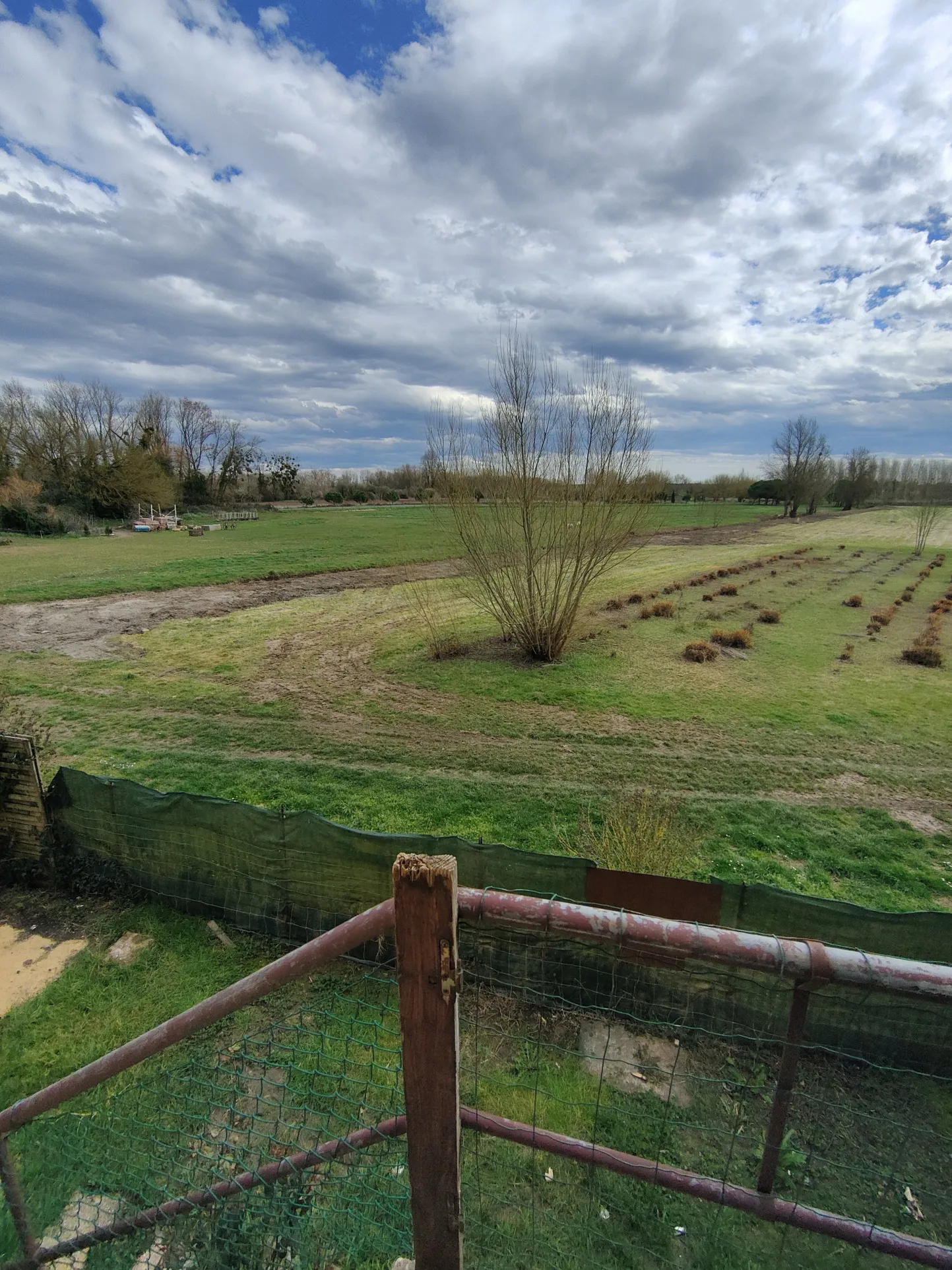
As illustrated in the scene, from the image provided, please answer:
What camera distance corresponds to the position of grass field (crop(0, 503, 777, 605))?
20562 mm

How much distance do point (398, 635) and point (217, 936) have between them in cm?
1078

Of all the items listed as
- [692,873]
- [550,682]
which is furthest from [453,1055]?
[550,682]

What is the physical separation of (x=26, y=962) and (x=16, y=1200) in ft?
9.72

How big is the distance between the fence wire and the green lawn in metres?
2.05

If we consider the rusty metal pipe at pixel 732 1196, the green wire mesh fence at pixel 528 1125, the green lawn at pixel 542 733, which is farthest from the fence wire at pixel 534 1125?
the green lawn at pixel 542 733

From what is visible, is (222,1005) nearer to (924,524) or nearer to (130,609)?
(130,609)

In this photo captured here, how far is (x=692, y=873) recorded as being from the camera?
19.5 ft

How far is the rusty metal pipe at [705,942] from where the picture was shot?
129 cm

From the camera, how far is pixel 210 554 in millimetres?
29859

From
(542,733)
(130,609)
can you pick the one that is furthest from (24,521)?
(542,733)

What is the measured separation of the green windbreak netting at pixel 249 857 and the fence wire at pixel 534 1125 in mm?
528

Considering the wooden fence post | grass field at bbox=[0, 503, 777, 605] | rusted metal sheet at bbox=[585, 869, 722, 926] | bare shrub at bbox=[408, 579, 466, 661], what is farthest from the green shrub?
the wooden fence post

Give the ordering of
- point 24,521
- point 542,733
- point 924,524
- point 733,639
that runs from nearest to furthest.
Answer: point 542,733, point 733,639, point 24,521, point 924,524

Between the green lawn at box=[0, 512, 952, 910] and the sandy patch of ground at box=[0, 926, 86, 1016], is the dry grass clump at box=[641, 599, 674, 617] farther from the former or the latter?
the sandy patch of ground at box=[0, 926, 86, 1016]
